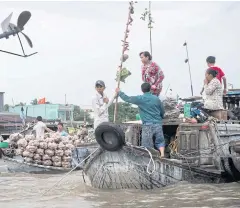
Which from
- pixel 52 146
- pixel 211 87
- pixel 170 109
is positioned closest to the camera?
pixel 211 87

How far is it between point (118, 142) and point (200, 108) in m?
2.24

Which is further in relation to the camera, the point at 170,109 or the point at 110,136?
the point at 170,109

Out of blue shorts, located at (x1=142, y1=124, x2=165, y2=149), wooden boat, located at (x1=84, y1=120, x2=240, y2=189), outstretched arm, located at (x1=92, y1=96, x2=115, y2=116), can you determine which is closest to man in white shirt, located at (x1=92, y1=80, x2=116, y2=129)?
outstretched arm, located at (x1=92, y1=96, x2=115, y2=116)

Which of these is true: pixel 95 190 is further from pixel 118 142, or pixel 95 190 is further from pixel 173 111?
pixel 173 111

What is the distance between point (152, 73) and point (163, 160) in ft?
6.50

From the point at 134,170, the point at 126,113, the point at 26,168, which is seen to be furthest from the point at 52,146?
the point at 126,113

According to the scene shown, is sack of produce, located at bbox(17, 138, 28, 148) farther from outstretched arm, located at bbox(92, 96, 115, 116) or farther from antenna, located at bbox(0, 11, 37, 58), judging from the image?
antenna, located at bbox(0, 11, 37, 58)

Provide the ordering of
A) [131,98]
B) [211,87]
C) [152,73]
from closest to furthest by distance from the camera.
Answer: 1. [131,98]
2. [211,87]
3. [152,73]

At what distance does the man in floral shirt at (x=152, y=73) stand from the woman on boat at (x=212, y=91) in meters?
0.84

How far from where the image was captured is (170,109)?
9633mm

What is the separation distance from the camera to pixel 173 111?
9609 mm

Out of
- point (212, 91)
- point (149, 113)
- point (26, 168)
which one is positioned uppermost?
point (212, 91)

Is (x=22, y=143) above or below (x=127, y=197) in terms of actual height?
above

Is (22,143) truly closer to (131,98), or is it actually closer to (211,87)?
(131,98)
